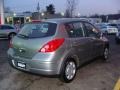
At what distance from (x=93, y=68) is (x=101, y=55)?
872 millimetres

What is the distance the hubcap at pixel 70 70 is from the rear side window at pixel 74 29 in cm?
78

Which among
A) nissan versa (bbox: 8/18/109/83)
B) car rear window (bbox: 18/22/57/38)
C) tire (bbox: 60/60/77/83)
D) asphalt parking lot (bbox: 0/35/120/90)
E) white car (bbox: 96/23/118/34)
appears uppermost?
car rear window (bbox: 18/22/57/38)

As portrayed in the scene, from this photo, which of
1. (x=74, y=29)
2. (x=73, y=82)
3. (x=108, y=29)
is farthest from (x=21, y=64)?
(x=108, y=29)

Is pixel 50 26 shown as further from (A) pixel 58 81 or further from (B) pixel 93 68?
(B) pixel 93 68

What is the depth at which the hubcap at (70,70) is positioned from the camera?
6430 mm

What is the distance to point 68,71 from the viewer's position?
255 inches

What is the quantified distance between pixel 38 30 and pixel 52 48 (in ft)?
2.58

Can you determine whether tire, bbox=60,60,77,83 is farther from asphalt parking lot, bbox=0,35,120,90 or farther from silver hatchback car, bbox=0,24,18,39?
silver hatchback car, bbox=0,24,18,39

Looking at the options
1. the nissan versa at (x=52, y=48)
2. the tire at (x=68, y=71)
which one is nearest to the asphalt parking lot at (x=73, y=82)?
the tire at (x=68, y=71)

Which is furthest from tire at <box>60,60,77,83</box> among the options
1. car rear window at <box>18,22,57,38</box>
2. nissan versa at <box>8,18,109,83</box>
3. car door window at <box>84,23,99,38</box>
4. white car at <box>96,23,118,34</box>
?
white car at <box>96,23,118,34</box>

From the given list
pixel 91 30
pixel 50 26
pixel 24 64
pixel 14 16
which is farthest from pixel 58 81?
pixel 14 16

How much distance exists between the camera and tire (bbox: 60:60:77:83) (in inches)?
247

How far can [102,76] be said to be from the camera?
23.4ft

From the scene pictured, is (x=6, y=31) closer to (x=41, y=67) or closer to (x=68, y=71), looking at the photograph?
(x=68, y=71)
